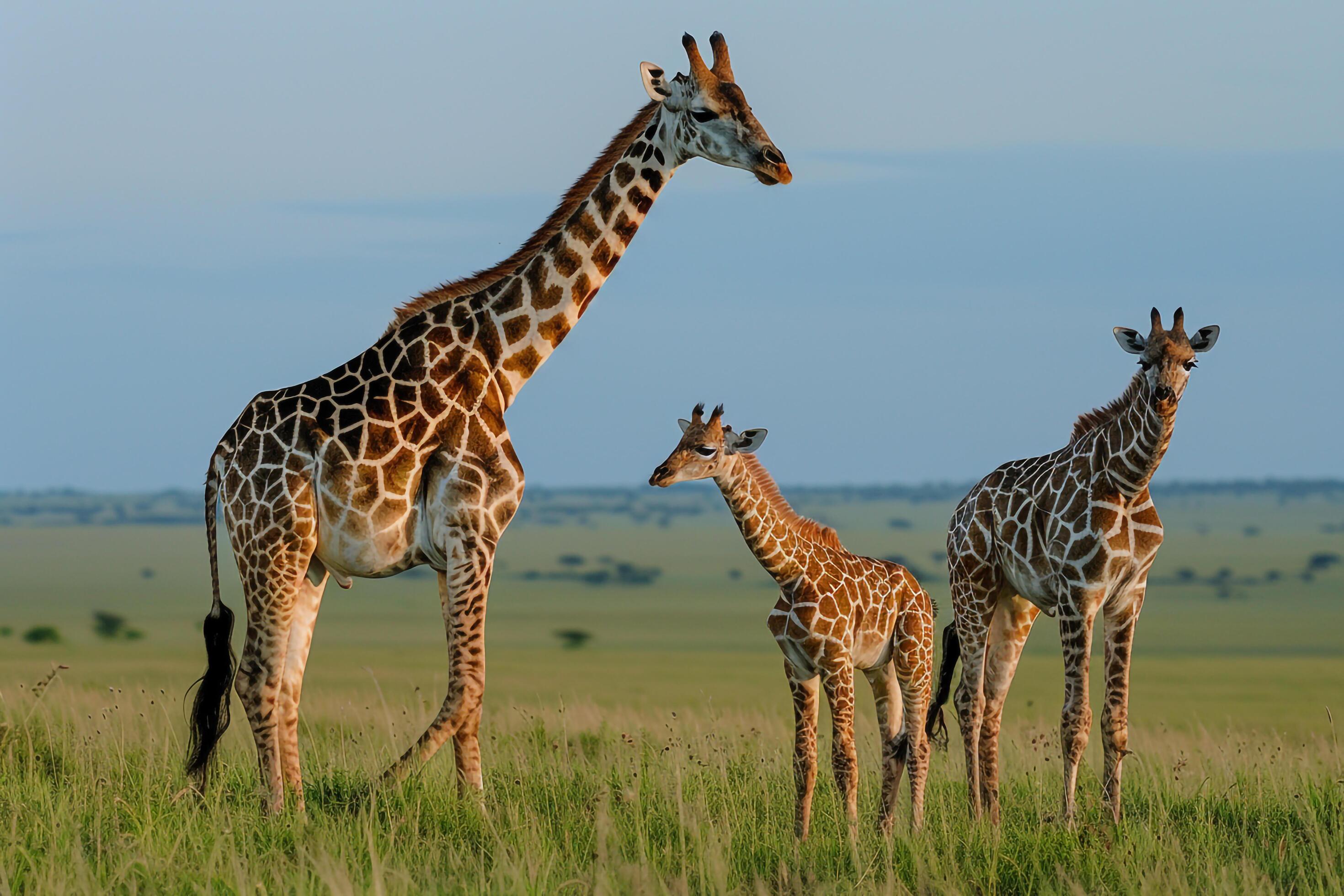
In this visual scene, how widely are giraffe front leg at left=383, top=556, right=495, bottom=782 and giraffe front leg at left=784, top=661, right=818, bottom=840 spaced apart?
7.16 ft

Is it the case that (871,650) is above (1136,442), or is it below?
below

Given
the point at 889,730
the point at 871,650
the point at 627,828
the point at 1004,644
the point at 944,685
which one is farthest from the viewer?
the point at 944,685

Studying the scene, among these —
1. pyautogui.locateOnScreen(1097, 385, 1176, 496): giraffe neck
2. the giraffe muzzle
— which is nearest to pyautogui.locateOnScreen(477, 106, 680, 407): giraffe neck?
the giraffe muzzle

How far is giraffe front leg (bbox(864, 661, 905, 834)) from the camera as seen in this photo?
9.47 m

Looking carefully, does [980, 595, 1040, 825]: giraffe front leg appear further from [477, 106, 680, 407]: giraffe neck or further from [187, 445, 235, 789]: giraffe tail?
[187, 445, 235, 789]: giraffe tail

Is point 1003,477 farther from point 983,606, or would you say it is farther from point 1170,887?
point 1170,887

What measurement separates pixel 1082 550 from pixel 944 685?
223cm

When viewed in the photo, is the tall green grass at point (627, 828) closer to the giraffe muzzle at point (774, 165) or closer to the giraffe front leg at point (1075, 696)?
the giraffe front leg at point (1075, 696)

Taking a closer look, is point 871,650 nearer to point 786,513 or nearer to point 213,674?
point 786,513

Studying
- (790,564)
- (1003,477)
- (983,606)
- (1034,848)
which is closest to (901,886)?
(1034,848)

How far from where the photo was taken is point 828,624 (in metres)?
9.16

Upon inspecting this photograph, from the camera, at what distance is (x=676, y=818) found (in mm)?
8797

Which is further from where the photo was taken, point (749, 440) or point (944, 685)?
point (944, 685)

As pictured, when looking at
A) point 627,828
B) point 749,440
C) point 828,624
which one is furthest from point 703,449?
point 627,828
